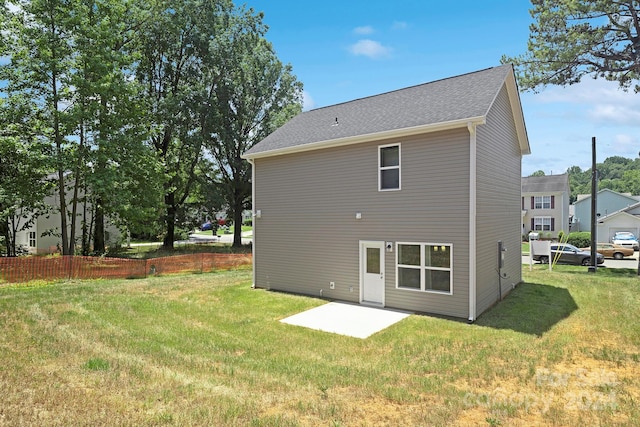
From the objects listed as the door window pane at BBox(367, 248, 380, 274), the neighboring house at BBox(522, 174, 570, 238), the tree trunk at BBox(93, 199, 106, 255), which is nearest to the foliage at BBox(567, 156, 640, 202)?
the neighboring house at BBox(522, 174, 570, 238)

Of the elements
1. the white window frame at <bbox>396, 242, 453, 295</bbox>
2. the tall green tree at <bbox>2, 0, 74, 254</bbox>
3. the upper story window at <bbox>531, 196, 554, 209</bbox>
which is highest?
the tall green tree at <bbox>2, 0, 74, 254</bbox>

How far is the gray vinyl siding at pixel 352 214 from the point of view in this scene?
925 cm

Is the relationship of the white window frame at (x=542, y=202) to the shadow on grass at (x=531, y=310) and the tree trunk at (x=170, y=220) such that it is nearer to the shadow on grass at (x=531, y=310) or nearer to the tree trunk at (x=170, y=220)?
the shadow on grass at (x=531, y=310)

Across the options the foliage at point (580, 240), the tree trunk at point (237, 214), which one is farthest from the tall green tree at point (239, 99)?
the foliage at point (580, 240)

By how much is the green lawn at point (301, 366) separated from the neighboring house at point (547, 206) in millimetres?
33739

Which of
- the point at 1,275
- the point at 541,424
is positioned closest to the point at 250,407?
the point at 541,424

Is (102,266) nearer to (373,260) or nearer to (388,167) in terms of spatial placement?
(373,260)

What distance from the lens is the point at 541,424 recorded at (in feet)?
13.7

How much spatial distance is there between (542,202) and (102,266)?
141 ft

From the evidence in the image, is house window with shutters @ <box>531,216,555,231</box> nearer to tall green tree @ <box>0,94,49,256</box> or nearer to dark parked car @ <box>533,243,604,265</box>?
dark parked car @ <box>533,243,604,265</box>

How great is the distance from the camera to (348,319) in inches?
368

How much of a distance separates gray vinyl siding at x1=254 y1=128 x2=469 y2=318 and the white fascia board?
18 centimetres

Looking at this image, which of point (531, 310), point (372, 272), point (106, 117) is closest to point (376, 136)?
point (372, 272)

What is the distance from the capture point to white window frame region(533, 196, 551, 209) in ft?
132
